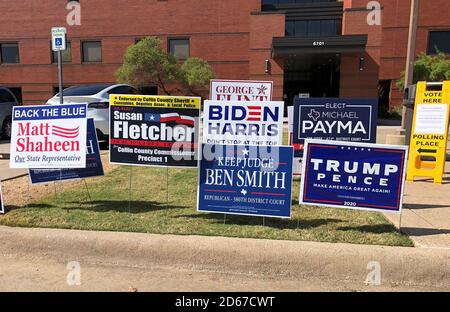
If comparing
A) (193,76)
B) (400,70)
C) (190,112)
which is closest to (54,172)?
(190,112)

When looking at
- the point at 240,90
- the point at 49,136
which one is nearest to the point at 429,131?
the point at 240,90

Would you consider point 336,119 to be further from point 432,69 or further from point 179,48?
point 179,48

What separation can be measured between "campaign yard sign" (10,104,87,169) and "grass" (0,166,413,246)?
647 mm

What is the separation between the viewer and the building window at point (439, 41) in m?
32.3

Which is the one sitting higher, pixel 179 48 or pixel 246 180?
pixel 179 48

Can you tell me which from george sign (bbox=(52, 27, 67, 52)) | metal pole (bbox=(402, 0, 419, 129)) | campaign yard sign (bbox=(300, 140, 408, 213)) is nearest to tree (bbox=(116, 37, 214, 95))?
george sign (bbox=(52, 27, 67, 52))

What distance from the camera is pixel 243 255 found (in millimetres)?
4188

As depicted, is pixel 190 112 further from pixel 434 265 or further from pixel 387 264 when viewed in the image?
pixel 434 265

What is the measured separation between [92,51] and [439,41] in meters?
28.3

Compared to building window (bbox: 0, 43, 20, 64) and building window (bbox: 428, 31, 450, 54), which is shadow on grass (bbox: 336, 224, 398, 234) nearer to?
building window (bbox: 428, 31, 450, 54)

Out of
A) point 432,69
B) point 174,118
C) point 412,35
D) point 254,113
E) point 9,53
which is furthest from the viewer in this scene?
point 9,53

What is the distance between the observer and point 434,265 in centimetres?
392

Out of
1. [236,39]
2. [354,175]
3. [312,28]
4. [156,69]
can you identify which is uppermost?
[312,28]

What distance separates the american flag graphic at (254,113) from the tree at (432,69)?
83.5 ft
